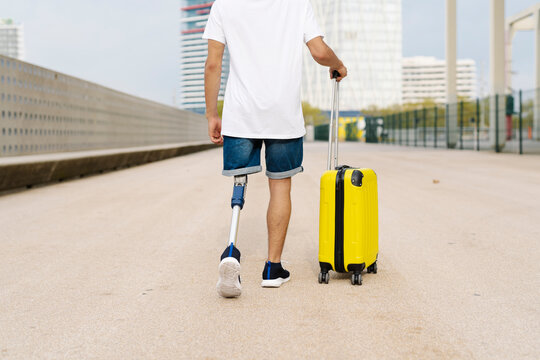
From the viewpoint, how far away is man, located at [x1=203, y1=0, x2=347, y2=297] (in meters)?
3.59

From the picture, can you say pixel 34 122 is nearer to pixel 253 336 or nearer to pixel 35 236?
pixel 35 236

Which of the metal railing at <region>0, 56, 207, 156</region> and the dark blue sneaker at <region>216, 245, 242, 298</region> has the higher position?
the metal railing at <region>0, 56, 207, 156</region>

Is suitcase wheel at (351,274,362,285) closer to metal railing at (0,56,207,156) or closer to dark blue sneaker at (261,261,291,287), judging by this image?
dark blue sneaker at (261,261,291,287)

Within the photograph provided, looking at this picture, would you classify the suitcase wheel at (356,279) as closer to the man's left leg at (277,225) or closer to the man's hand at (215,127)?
the man's left leg at (277,225)

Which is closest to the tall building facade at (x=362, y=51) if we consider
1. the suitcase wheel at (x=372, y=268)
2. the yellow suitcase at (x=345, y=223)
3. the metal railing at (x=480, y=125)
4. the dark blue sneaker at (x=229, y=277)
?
the metal railing at (x=480, y=125)

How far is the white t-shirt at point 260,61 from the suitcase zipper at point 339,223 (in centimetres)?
39

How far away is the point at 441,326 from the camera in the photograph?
115 inches

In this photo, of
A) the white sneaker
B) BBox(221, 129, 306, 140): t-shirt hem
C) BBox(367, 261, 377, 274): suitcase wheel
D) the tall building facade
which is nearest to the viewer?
the white sneaker

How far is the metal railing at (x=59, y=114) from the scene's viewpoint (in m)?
10.2

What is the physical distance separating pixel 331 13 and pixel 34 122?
133379 mm

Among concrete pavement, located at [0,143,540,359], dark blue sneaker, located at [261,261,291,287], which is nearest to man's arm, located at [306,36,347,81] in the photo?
dark blue sneaker, located at [261,261,291,287]

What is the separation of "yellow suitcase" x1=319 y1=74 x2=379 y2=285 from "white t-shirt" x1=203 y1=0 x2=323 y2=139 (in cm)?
41

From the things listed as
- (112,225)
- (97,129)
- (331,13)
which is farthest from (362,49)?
(112,225)

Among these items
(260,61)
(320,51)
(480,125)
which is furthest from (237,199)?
(480,125)
